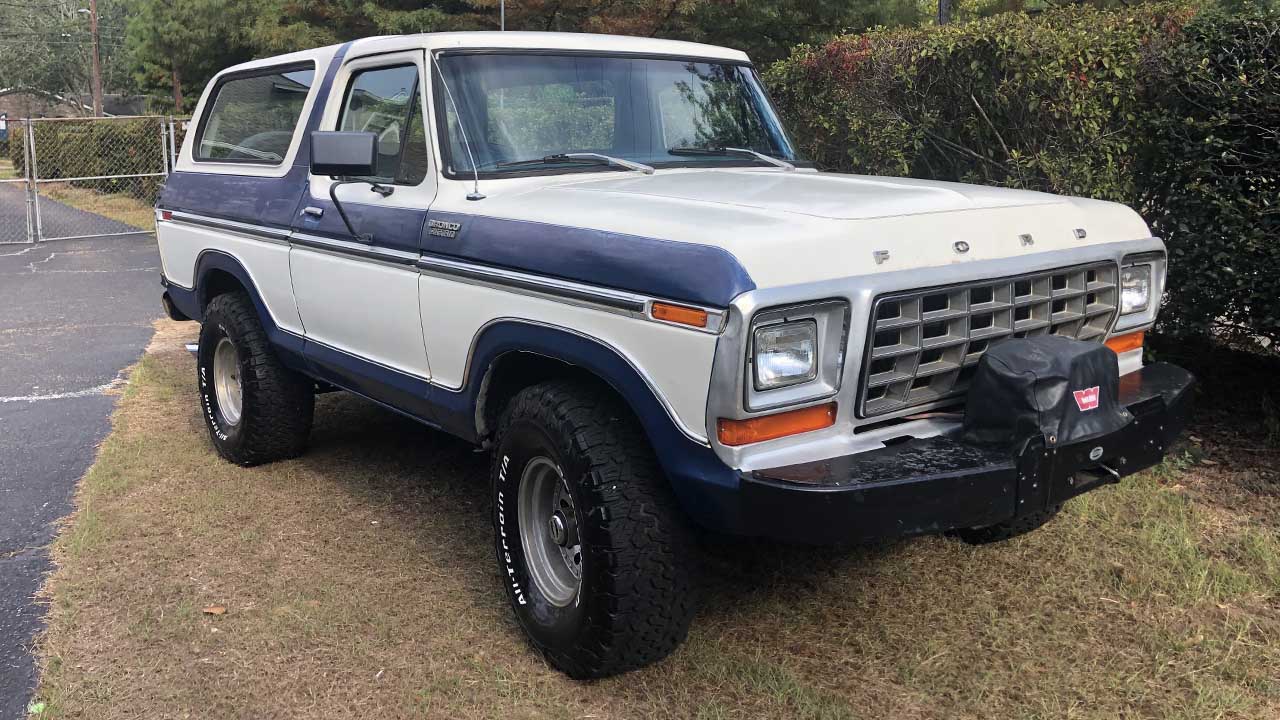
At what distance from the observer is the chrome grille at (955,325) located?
315 cm

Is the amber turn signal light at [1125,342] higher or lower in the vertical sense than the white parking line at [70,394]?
higher

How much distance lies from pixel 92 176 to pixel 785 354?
77.3 ft

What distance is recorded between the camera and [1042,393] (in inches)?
123

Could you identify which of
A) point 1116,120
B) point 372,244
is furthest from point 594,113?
point 1116,120

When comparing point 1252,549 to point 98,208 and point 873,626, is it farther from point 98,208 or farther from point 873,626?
point 98,208

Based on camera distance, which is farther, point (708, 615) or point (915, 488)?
point (708, 615)

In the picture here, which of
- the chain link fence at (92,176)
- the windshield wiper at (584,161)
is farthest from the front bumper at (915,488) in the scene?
the chain link fence at (92,176)

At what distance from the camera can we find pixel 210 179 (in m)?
5.73

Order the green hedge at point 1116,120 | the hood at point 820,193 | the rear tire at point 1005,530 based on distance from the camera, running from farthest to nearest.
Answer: the green hedge at point 1116,120 < the rear tire at point 1005,530 < the hood at point 820,193

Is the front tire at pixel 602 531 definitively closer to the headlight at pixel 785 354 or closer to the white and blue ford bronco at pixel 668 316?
the white and blue ford bronco at pixel 668 316

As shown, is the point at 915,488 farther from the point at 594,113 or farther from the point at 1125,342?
the point at 594,113

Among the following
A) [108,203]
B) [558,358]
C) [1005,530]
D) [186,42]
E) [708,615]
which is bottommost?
[108,203]

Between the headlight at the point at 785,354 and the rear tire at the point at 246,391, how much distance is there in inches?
128

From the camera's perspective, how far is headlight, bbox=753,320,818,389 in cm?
295
